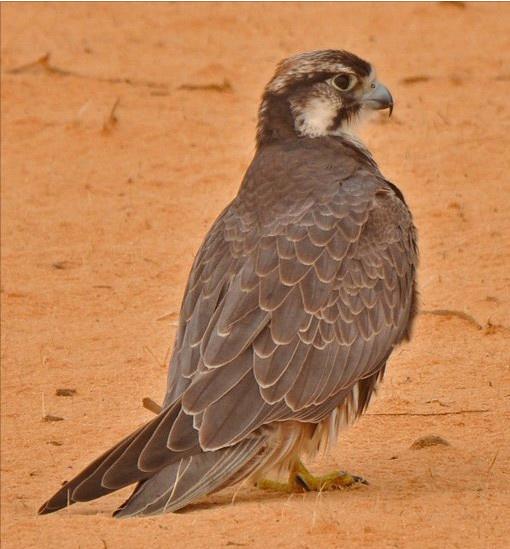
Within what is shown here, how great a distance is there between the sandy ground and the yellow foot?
0.11 meters

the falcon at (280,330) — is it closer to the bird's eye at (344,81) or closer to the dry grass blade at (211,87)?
the bird's eye at (344,81)

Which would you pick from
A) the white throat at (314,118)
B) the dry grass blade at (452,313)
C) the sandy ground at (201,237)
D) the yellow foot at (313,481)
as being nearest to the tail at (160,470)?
the sandy ground at (201,237)

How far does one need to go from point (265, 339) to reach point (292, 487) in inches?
31.7

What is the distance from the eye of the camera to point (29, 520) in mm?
6793

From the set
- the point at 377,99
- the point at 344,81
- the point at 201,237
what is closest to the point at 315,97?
the point at 344,81

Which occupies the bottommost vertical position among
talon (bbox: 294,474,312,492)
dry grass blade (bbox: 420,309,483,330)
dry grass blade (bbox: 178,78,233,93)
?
dry grass blade (bbox: 178,78,233,93)

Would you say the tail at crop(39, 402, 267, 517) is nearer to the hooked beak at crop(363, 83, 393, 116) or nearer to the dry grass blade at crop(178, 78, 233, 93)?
the hooked beak at crop(363, 83, 393, 116)

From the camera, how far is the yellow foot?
717cm

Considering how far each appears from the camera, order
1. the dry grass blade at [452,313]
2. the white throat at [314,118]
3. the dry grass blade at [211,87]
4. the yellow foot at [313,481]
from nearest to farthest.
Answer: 1. the yellow foot at [313,481]
2. the white throat at [314,118]
3. the dry grass blade at [452,313]
4. the dry grass blade at [211,87]

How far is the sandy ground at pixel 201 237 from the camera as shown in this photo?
670cm

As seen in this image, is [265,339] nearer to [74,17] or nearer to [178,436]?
[178,436]

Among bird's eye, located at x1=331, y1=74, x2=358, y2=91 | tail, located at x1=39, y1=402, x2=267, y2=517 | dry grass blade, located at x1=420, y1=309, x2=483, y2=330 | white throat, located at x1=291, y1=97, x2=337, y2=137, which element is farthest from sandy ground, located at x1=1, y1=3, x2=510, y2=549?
bird's eye, located at x1=331, y1=74, x2=358, y2=91

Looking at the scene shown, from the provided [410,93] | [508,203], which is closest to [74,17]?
[410,93]

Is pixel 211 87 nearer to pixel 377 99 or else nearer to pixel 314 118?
pixel 377 99
